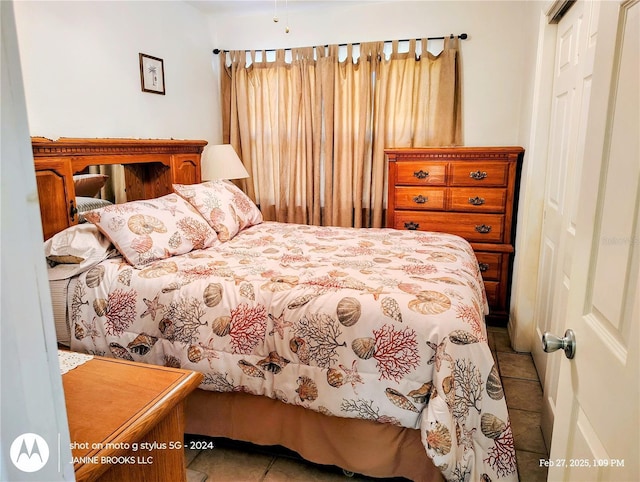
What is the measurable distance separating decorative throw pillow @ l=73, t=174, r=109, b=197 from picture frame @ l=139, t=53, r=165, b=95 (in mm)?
895

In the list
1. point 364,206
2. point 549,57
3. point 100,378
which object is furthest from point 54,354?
point 364,206

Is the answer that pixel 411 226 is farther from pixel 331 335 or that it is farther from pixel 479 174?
pixel 331 335

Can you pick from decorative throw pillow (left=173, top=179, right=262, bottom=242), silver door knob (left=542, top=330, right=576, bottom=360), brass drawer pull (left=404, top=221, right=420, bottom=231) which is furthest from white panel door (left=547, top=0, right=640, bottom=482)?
brass drawer pull (left=404, top=221, right=420, bottom=231)

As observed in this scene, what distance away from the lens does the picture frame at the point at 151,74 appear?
3.12 metres

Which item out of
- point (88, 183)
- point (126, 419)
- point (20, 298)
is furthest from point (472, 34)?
point (20, 298)

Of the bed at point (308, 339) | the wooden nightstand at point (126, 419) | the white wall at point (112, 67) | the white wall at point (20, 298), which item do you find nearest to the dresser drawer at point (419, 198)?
the bed at point (308, 339)

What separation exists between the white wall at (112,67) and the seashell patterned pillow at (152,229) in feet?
2.18

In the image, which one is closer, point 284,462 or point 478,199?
point 284,462

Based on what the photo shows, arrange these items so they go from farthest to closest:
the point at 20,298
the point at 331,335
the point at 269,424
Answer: the point at 269,424 → the point at 331,335 → the point at 20,298

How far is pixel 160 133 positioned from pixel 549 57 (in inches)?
107

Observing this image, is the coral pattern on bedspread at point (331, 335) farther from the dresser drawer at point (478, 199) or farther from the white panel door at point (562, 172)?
the dresser drawer at point (478, 199)

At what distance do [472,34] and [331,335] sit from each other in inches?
116

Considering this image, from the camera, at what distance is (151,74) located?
3.20m

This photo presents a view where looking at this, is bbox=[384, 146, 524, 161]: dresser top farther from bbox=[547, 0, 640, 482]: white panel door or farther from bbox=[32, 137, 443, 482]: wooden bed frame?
bbox=[547, 0, 640, 482]: white panel door
